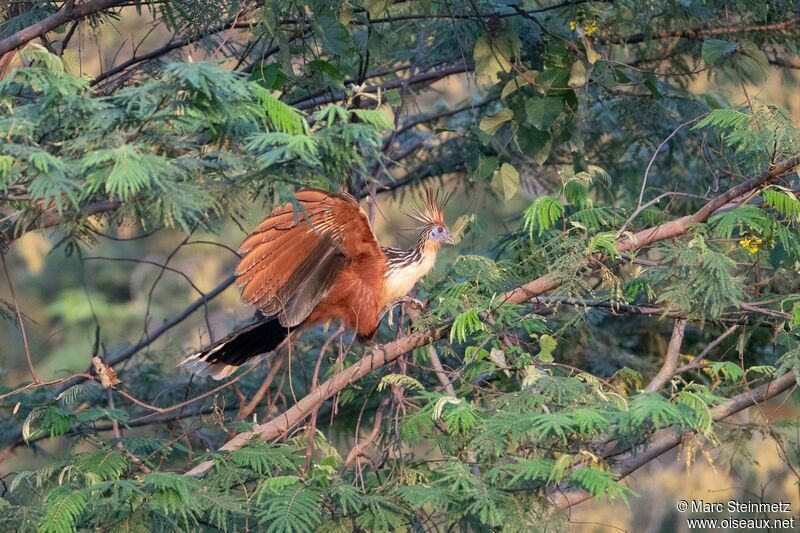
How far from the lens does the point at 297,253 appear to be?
12.2ft

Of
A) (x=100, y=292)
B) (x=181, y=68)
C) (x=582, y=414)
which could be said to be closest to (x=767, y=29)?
(x=582, y=414)

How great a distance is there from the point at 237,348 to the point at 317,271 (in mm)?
624

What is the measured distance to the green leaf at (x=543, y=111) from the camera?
3930 mm

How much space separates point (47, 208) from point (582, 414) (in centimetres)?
168

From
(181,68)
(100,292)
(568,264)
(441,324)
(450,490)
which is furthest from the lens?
(100,292)

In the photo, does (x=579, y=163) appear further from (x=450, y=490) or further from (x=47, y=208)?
(x=47, y=208)

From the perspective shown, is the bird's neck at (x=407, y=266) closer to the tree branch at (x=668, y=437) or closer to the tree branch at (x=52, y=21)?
the tree branch at (x=668, y=437)

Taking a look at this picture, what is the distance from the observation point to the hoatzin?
3.61 m

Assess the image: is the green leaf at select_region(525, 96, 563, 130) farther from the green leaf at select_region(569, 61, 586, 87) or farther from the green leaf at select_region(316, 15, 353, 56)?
the green leaf at select_region(316, 15, 353, 56)

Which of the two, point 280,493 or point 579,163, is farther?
point 579,163

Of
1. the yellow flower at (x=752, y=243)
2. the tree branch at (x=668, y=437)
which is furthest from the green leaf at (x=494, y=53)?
the tree branch at (x=668, y=437)

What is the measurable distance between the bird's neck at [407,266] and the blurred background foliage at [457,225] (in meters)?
0.11

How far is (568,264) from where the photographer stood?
3.17m

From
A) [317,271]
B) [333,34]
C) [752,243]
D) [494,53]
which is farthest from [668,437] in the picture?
[333,34]
